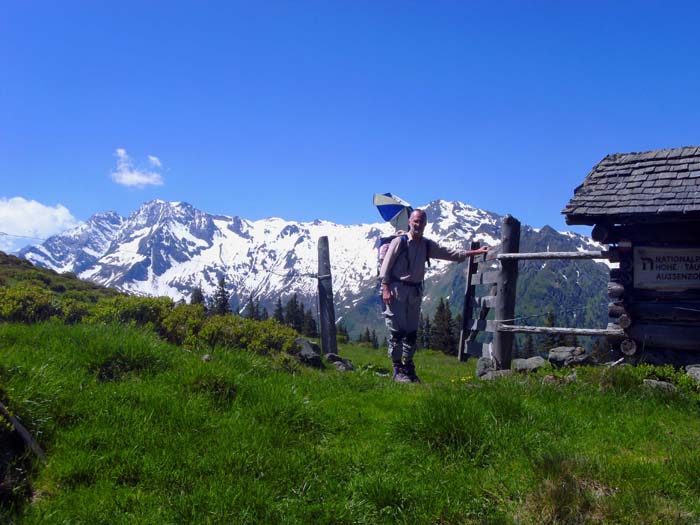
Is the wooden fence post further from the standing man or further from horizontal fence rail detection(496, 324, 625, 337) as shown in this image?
the standing man

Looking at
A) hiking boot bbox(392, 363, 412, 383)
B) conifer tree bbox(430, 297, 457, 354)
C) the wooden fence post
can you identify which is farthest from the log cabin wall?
conifer tree bbox(430, 297, 457, 354)

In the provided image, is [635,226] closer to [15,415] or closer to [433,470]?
[433,470]

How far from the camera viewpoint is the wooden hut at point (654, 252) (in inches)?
425

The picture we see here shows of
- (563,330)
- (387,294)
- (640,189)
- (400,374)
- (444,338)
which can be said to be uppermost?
(640,189)

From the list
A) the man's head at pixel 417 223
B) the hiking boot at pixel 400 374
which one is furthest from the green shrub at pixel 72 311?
the man's head at pixel 417 223

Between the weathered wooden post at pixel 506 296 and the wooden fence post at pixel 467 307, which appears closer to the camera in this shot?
the weathered wooden post at pixel 506 296

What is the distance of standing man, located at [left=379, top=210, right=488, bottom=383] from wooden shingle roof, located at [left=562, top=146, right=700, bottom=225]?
3459 mm

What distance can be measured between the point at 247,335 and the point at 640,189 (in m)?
8.29

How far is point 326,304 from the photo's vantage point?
15023 mm

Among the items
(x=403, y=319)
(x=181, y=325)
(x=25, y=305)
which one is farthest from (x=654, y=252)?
(x=25, y=305)

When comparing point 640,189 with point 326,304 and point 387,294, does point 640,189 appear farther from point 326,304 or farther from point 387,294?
point 326,304

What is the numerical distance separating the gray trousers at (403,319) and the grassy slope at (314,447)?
8.51 ft

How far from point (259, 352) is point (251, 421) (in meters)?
4.94

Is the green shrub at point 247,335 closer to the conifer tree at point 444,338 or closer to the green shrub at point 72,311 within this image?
the green shrub at point 72,311
